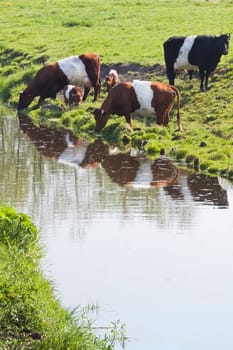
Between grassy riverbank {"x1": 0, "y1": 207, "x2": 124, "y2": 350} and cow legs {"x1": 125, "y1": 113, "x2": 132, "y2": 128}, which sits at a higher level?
grassy riverbank {"x1": 0, "y1": 207, "x2": 124, "y2": 350}


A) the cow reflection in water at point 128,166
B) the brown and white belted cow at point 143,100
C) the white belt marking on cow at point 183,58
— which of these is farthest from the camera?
the white belt marking on cow at point 183,58

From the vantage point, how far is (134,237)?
510 inches

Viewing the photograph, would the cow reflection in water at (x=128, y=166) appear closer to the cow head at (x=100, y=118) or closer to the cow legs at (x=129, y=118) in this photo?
the cow head at (x=100, y=118)

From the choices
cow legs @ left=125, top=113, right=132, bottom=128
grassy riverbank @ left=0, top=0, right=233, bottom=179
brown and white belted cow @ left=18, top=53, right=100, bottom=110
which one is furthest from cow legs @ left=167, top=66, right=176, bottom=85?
cow legs @ left=125, top=113, right=132, bottom=128

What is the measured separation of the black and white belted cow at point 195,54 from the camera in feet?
77.8

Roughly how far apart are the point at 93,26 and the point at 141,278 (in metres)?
23.4

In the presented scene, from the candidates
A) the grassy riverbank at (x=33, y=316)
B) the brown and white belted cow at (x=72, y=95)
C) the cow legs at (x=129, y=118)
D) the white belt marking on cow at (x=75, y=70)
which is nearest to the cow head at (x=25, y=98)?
the white belt marking on cow at (x=75, y=70)

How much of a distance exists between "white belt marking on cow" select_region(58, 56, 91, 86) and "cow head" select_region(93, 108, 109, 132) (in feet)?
11.9

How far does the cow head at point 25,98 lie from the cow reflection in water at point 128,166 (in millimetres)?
2891

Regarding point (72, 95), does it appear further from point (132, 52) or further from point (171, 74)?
point (132, 52)

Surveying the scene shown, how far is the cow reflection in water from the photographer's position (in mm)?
15836

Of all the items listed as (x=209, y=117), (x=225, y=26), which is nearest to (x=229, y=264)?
(x=209, y=117)

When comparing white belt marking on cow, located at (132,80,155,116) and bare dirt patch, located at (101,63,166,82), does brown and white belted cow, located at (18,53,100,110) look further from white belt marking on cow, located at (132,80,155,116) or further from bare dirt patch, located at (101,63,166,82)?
white belt marking on cow, located at (132,80,155,116)

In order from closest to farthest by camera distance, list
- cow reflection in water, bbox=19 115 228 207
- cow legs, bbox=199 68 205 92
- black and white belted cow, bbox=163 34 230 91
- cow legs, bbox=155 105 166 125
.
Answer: cow reflection in water, bbox=19 115 228 207 < cow legs, bbox=155 105 166 125 < cow legs, bbox=199 68 205 92 < black and white belted cow, bbox=163 34 230 91
